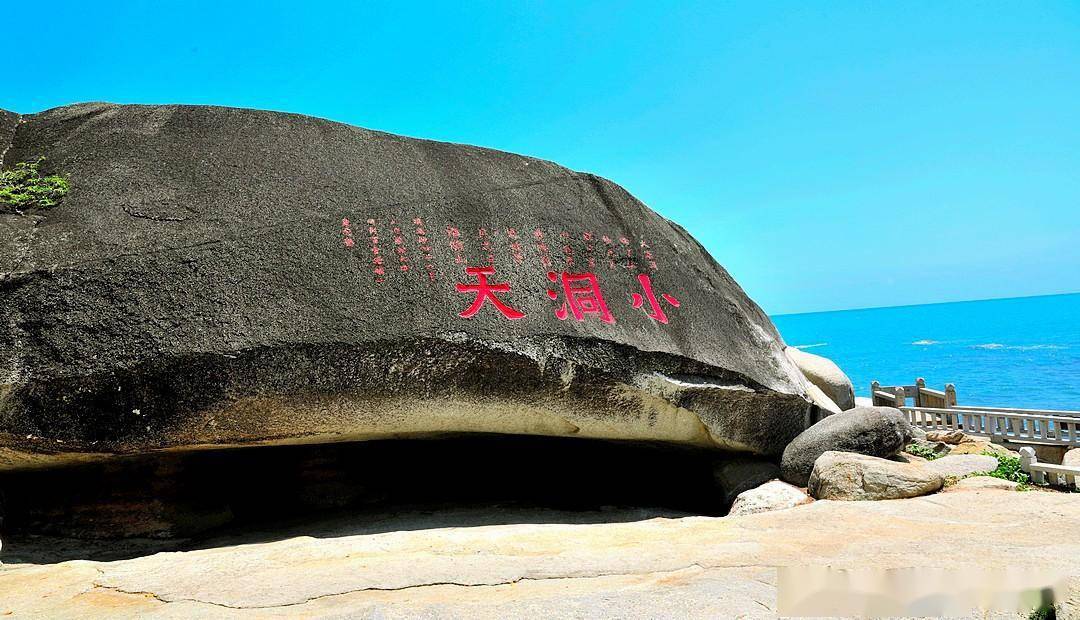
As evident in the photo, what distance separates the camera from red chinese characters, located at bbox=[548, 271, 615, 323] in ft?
21.8

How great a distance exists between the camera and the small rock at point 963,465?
7316 mm

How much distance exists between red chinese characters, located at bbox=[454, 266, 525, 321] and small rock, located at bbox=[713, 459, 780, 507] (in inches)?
119

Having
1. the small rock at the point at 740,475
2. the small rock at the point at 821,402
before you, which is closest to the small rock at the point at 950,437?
the small rock at the point at 821,402

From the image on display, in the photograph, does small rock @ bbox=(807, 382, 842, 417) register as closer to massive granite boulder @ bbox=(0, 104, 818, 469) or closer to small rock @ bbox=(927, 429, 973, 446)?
massive granite boulder @ bbox=(0, 104, 818, 469)

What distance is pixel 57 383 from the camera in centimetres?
519

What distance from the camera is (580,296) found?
6828 millimetres

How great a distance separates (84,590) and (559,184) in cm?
530

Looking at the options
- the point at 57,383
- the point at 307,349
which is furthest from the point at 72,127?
the point at 307,349

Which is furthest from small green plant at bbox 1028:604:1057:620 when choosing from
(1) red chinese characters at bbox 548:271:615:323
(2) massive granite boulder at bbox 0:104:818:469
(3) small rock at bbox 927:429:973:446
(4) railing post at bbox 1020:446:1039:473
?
(3) small rock at bbox 927:429:973:446

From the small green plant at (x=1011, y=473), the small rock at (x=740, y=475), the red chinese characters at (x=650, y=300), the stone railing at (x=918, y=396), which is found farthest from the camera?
the stone railing at (x=918, y=396)

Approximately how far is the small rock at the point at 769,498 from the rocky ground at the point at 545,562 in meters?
0.44

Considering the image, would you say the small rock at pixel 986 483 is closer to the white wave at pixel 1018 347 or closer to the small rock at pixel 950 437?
the small rock at pixel 950 437

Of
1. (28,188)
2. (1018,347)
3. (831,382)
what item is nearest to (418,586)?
(28,188)

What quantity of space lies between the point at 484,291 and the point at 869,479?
397 cm
